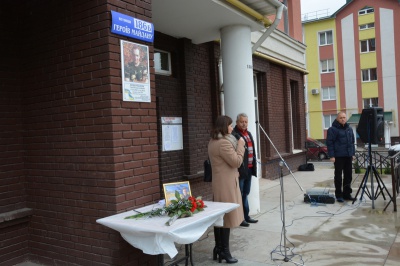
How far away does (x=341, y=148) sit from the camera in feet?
24.5

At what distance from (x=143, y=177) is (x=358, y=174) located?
393 inches

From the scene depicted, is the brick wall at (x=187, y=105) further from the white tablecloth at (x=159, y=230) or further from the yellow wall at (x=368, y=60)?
the yellow wall at (x=368, y=60)

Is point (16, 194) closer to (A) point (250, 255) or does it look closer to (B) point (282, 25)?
(A) point (250, 255)

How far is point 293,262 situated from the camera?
14.4 feet

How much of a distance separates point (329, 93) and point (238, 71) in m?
29.2

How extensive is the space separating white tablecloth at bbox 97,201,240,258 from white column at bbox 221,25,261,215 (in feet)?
11.0

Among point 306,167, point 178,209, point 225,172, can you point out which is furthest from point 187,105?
point 306,167

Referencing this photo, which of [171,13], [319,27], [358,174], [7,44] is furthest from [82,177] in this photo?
[319,27]

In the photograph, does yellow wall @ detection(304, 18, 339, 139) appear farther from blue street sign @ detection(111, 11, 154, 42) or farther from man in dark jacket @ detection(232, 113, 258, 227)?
blue street sign @ detection(111, 11, 154, 42)

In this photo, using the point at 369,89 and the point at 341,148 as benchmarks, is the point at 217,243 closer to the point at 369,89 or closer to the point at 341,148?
the point at 341,148

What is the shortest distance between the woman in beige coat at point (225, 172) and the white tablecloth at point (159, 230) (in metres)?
0.73

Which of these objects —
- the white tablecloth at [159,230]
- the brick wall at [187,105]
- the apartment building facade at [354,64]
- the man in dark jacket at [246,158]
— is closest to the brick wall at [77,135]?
the white tablecloth at [159,230]

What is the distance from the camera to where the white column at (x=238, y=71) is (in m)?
6.67

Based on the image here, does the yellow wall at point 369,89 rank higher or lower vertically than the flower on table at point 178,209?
higher
